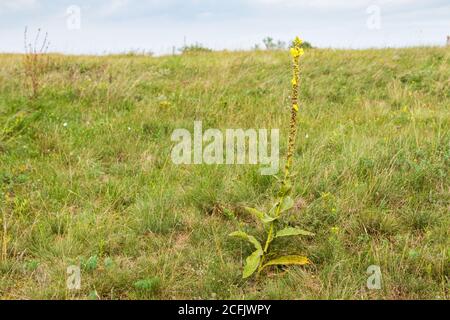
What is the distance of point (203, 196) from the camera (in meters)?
4.98

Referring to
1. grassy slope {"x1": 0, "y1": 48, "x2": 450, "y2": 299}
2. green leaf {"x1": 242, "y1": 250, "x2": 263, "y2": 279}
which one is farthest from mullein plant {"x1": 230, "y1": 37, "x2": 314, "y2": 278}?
grassy slope {"x1": 0, "y1": 48, "x2": 450, "y2": 299}

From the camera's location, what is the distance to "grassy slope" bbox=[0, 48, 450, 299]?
12.5ft

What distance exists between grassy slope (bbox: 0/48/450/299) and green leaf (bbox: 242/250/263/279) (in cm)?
12

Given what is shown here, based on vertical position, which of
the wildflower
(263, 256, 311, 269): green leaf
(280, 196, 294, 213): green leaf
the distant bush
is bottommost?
(263, 256, 311, 269): green leaf

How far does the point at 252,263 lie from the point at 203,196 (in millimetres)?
1354

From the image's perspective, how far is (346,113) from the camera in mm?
8094

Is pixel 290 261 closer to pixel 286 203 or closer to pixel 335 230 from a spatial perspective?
pixel 286 203

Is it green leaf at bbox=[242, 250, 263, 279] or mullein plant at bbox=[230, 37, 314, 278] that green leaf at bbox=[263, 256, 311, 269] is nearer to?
mullein plant at bbox=[230, 37, 314, 278]

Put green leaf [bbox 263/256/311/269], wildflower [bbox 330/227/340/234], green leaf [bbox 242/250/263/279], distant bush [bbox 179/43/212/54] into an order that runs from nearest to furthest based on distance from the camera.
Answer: green leaf [bbox 242/250/263/279], green leaf [bbox 263/256/311/269], wildflower [bbox 330/227/340/234], distant bush [bbox 179/43/212/54]
